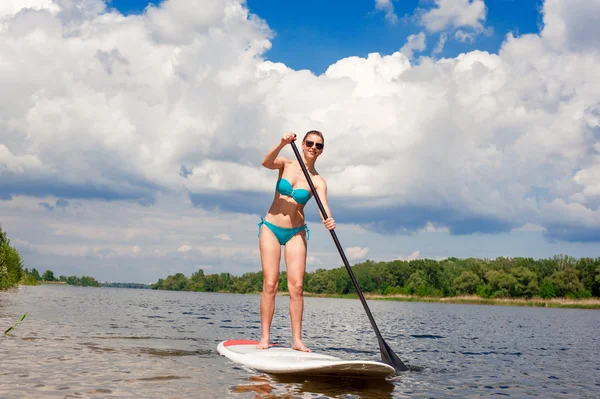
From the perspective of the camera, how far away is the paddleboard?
6875 millimetres

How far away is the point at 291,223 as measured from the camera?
8297 millimetres

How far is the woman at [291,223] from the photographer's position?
Answer: 822cm

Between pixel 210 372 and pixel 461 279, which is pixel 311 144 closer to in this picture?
pixel 210 372

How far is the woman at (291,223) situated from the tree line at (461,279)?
8866 cm

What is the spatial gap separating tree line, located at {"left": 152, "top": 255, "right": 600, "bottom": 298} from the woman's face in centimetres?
8884

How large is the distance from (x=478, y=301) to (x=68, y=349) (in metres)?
88.8

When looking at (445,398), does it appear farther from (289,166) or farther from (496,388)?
(289,166)

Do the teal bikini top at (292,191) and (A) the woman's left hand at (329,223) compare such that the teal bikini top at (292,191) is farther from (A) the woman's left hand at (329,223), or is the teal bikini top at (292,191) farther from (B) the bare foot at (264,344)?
(B) the bare foot at (264,344)

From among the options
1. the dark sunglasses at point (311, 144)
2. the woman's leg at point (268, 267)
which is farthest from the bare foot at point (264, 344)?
the dark sunglasses at point (311, 144)

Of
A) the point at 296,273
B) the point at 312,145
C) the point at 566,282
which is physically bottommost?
the point at 296,273

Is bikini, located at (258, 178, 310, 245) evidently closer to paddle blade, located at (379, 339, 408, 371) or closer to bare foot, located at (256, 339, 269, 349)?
bare foot, located at (256, 339, 269, 349)

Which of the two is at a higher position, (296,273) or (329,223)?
(329,223)

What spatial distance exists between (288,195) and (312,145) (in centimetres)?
85

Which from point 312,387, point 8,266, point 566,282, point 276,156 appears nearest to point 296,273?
point 276,156
